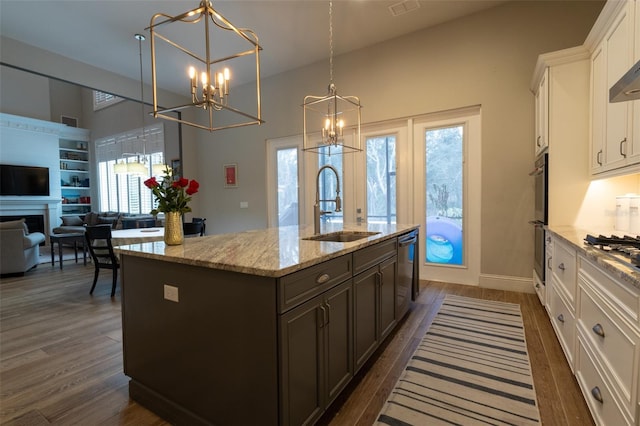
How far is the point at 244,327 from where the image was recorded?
1345 mm

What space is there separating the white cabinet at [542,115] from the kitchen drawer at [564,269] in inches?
42.5

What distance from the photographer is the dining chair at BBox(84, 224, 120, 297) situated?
12.0ft

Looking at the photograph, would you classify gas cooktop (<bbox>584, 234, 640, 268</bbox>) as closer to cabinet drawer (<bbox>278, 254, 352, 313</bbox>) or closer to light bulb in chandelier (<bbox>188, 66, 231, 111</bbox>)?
cabinet drawer (<bbox>278, 254, 352, 313</bbox>)

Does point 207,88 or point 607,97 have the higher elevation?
point 607,97

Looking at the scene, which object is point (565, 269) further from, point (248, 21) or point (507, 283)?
point (248, 21)

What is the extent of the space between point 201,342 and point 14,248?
17.2ft

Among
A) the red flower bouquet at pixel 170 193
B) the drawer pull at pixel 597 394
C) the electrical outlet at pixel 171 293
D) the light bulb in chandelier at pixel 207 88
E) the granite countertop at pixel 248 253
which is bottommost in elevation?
the drawer pull at pixel 597 394

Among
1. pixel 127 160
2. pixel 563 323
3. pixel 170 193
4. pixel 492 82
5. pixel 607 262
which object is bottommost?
pixel 563 323

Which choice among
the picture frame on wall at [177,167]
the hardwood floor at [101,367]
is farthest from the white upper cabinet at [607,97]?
the picture frame on wall at [177,167]

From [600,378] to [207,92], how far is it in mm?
2438

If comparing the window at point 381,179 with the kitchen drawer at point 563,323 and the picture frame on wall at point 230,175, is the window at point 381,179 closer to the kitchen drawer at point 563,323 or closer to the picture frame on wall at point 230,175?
the kitchen drawer at point 563,323

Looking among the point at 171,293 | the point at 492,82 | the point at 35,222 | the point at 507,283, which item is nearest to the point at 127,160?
the point at 35,222

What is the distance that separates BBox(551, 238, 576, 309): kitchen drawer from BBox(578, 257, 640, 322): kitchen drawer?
0.31m

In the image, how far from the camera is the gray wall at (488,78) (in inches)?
137
